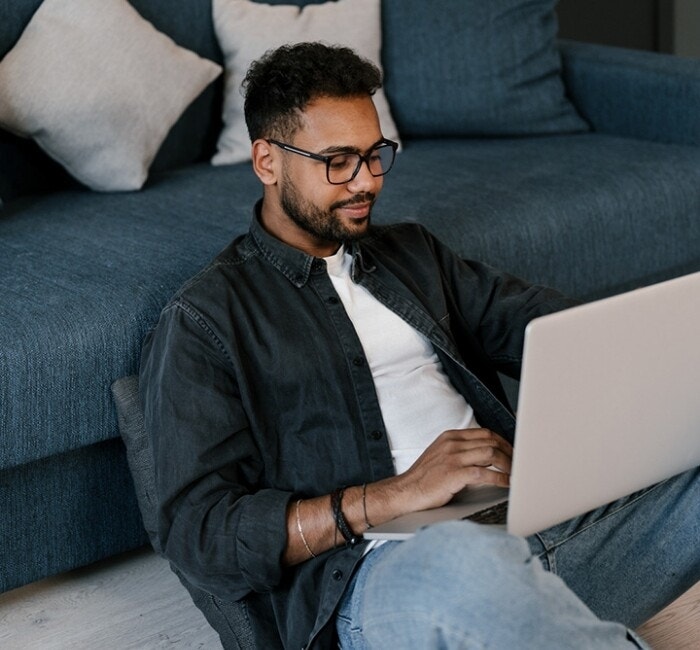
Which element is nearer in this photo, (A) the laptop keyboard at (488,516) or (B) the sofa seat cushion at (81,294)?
(A) the laptop keyboard at (488,516)

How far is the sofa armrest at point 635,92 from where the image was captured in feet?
9.16

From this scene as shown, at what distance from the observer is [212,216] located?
2307 mm

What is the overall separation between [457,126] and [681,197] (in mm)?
546

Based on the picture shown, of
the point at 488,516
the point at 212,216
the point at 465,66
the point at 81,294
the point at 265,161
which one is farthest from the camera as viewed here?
the point at 465,66

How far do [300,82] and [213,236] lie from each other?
0.56 metres

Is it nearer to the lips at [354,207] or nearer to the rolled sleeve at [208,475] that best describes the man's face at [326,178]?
the lips at [354,207]

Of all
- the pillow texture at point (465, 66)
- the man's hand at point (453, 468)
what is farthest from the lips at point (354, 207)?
the pillow texture at point (465, 66)

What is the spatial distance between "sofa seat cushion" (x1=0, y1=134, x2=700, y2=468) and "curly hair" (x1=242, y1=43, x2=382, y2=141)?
38 centimetres

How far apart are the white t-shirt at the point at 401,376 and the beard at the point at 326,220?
62 mm

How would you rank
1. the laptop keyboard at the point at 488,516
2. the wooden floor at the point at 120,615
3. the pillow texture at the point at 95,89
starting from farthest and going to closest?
the pillow texture at the point at 95,89, the wooden floor at the point at 120,615, the laptop keyboard at the point at 488,516

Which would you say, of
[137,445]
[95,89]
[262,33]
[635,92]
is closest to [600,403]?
[137,445]

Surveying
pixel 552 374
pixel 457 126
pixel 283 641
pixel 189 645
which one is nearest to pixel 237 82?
pixel 457 126

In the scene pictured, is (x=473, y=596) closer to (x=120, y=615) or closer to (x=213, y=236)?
(x=120, y=615)

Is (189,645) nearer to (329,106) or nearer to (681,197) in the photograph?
(329,106)
